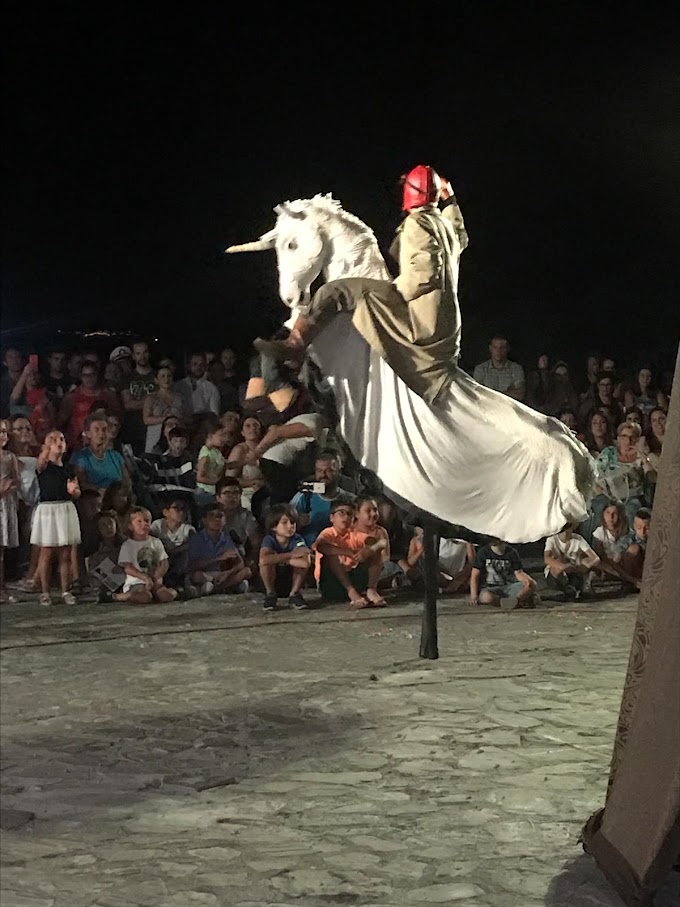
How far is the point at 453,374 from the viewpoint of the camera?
8.88ft

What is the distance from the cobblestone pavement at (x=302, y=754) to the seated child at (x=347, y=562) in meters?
0.06

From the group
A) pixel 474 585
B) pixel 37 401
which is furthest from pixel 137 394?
pixel 474 585

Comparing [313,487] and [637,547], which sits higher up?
[313,487]

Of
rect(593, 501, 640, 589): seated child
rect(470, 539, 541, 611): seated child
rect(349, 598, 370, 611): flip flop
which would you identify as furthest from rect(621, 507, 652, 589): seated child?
rect(349, 598, 370, 611): flip flop

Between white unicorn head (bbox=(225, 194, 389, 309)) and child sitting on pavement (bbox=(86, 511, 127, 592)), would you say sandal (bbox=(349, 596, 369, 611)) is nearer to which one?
child sitting on pavement (bbox=(86, 511, 127, 592))

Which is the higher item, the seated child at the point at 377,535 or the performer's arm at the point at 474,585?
the seated child at the point at 377,535

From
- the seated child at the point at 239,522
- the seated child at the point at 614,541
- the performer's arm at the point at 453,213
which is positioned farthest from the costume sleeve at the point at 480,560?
the performer's arm at the point at 453,213

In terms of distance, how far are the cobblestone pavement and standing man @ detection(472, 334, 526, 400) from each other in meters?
0.64

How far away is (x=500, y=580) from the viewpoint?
2732 mm

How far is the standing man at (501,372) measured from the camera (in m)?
2.68

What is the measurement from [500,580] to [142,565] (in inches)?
41.8

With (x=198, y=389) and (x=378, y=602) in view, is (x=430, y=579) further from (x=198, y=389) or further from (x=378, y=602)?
(x=198, y=389)

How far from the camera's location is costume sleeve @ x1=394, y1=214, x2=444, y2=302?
2.66 metres

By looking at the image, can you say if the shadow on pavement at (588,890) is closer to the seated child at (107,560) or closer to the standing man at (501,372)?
the standing man at (501,372)
